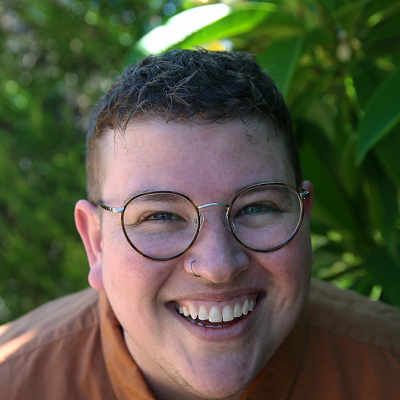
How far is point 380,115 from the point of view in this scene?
1451mm

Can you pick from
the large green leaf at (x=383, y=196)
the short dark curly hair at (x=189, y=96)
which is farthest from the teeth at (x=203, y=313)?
the large green leaf at (x=383, y=196)

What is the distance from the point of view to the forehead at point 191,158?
1.11 m

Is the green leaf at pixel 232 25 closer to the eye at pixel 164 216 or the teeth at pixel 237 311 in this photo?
the eye at pixel 164 216

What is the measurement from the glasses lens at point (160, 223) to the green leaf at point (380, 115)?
2.27ft

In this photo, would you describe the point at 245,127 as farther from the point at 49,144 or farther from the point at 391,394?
the point at 49,144

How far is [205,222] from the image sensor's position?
1.11 meters

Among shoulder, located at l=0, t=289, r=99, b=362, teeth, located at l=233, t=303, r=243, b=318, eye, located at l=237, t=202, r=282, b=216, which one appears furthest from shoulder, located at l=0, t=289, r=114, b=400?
eye, located at l=237, t=202, r=282, b=216

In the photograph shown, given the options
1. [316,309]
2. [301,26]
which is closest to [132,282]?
[316,309]

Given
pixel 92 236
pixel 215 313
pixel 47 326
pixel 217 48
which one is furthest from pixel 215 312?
pixel 217 48

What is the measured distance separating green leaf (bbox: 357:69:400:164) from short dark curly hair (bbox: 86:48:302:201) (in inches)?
9.9

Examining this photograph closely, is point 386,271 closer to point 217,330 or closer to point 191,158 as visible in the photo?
point 217,330

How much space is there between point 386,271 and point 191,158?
138 centimetres

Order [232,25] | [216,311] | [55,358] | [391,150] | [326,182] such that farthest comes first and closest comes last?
[326,182]
[232,25]
[391,150]
[55,358]
[216,311]

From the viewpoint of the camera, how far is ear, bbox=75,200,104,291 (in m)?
1.38
